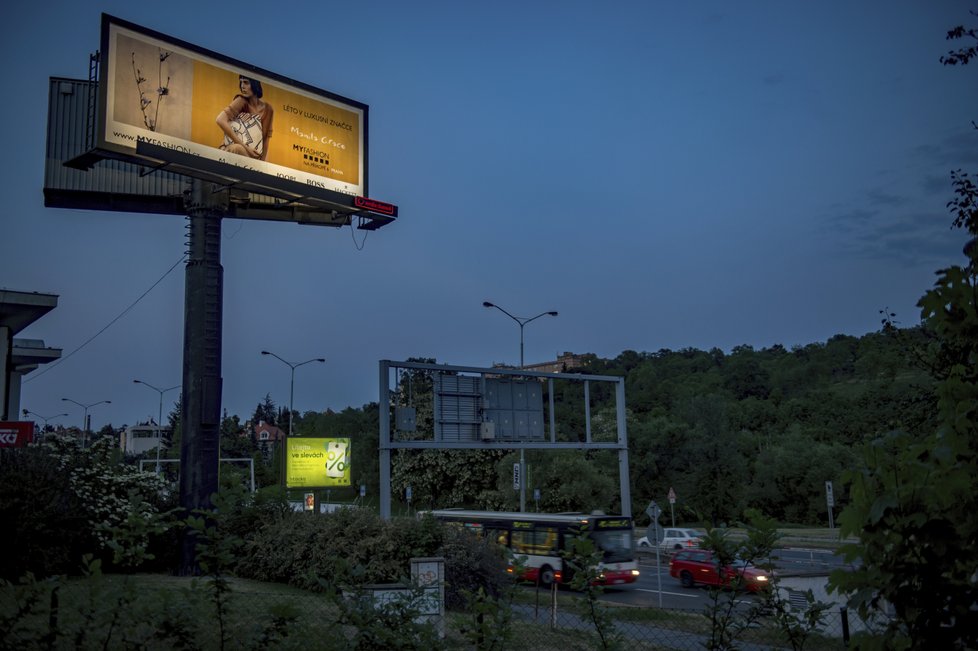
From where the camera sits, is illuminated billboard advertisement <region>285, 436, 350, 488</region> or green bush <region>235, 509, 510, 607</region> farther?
illuminated billboard advertisement <region>285, 436, 350, 488</region>

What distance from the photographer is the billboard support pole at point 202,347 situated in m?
22.3

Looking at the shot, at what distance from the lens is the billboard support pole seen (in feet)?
73.3

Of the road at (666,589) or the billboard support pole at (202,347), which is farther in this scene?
the road at (666,589)

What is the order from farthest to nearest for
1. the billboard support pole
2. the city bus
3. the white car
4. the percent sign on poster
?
1. the white car
2. the percent sign on poster
3. the city bus
4. the billboard support pole

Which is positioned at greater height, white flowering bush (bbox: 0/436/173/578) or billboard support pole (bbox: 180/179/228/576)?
billboard support pole (bbox: 180/179/228/576)

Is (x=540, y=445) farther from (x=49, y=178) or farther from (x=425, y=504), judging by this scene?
(x=425, y=504)

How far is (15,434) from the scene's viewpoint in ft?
59.0

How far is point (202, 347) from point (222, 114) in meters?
6.84

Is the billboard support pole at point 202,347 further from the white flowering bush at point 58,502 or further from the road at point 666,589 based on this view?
the road at point 666,589

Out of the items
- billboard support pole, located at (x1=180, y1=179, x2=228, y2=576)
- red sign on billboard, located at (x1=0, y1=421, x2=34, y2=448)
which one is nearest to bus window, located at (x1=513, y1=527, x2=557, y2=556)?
billboard support pole, located at (x1=180, y1=179, x2=228, y2=576)

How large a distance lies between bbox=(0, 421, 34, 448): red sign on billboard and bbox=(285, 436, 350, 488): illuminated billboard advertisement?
1292 centimetres

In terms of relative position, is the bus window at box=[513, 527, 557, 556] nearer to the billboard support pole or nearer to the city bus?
the city bus

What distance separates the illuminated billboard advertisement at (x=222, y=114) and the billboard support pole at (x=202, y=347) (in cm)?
171

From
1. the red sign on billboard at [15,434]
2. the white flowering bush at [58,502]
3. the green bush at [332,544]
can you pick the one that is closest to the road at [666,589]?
the green bush at [332,544]
